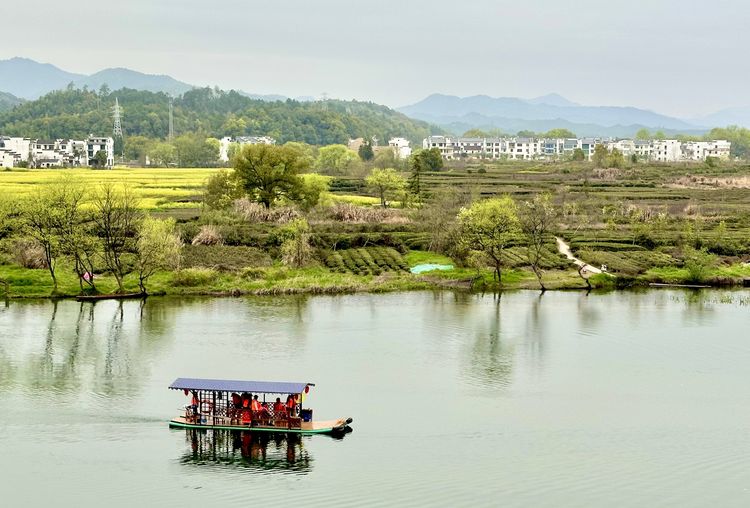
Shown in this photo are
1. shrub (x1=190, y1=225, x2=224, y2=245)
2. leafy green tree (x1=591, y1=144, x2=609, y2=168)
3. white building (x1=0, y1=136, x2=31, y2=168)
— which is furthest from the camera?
white building (x1=0, y1=136, x2=31, y2=168)

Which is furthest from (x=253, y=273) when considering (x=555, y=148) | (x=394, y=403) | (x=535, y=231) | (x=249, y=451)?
(x=555, y=148)

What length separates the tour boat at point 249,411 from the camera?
845 inches

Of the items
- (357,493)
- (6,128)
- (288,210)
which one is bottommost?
(357,493)

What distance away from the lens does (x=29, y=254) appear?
40188mm

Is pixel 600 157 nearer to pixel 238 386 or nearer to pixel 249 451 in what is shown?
pixel 238 386

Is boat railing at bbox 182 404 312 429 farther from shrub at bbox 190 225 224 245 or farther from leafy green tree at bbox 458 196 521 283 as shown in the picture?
shrub at bbox 190 225 224 245

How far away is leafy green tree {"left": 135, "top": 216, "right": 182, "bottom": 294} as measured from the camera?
1459 inches

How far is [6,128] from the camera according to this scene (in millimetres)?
124062

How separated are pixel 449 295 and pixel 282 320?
26.3 feet

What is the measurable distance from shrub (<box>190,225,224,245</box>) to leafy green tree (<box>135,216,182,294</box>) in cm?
447

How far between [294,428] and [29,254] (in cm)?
2260

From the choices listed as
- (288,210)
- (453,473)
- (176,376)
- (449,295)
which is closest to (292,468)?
(453,473)

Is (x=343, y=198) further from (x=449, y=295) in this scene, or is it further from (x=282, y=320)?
(x=282, y=320)

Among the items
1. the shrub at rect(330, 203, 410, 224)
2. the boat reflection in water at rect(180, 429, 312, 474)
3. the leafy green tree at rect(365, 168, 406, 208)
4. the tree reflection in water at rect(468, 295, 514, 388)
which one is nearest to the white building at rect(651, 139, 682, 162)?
the leafy green tree at rect(365, 168, 406, 208)
